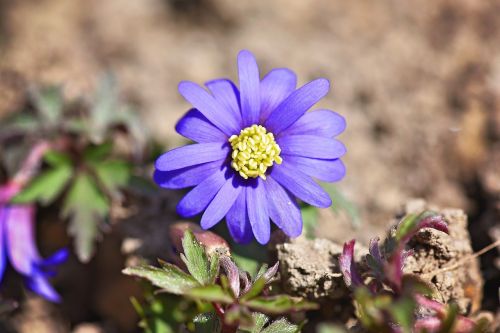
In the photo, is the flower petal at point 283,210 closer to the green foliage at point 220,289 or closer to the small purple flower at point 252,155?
the small purple flower at point 252,155

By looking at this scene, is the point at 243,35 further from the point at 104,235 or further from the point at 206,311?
the point at 206,311

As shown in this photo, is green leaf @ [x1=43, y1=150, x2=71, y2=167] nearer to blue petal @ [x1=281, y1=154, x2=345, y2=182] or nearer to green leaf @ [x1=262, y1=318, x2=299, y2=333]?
blue petal @ [x1=281, y1=154, x2=345, y2=182]

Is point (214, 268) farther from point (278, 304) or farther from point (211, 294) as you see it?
point (278, 304)

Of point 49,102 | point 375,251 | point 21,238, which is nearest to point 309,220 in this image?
point 375,251

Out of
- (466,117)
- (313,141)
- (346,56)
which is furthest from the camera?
(346,56)

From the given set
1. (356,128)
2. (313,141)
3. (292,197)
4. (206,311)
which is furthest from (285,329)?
(356,128)
